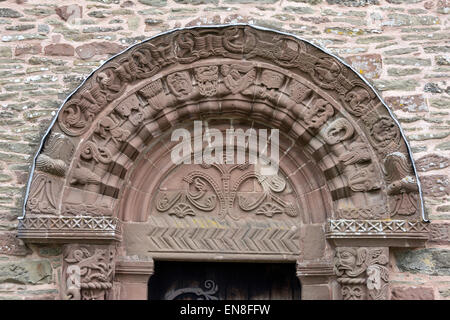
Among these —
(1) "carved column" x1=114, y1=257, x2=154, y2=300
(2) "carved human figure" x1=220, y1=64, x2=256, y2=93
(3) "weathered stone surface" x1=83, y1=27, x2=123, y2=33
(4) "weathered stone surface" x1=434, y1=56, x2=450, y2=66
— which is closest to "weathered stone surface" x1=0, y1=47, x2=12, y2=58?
(3) "weathered stone surface" x1=83, y1=27, x2=123, y2=33

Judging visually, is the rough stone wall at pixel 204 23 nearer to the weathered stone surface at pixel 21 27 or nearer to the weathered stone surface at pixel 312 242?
the weathered stone surface at pixel 21 27

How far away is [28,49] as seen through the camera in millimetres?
5039

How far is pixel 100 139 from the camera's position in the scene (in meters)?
4.88

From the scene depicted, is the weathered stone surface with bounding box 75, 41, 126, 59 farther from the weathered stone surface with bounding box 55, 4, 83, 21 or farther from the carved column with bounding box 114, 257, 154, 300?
the carved column with bounding box 114, 257, 154, 300

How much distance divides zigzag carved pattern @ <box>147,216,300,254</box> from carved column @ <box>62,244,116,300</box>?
50 centimetres

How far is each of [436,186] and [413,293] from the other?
0.89 meters

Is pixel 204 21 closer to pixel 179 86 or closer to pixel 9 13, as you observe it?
pixel 179 86

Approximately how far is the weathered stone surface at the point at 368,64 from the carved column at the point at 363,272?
4.94 feet

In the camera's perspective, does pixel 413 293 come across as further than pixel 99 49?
No

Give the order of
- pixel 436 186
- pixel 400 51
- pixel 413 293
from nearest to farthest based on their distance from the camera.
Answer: pixel 413 293, pixel 436 186, pixel 400 51

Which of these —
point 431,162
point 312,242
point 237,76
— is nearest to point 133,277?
point 312,242
